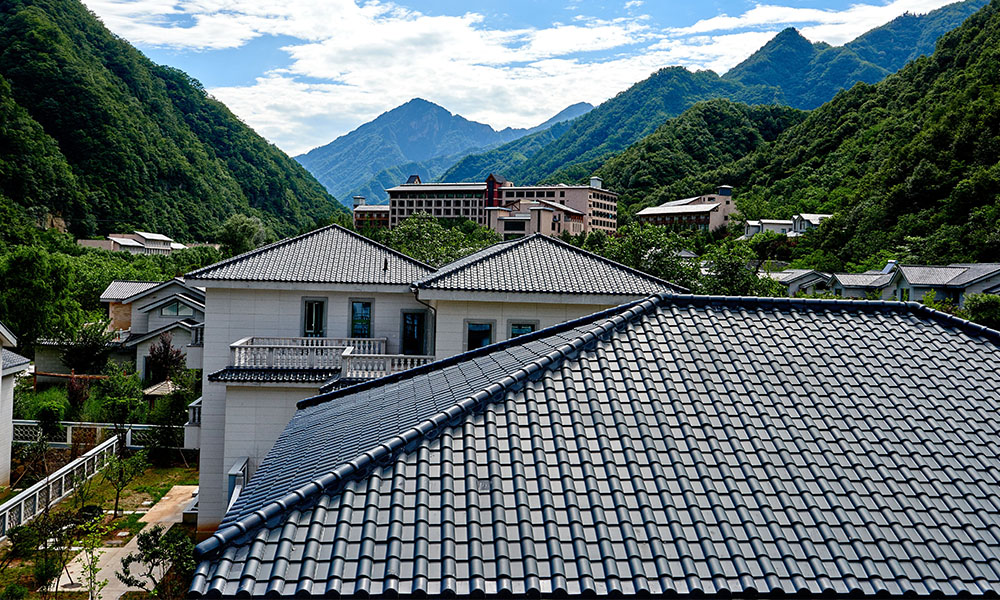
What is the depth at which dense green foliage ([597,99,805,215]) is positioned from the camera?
412 feet

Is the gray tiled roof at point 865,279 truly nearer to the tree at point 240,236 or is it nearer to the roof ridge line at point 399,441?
the roof ridge line at point 399,441

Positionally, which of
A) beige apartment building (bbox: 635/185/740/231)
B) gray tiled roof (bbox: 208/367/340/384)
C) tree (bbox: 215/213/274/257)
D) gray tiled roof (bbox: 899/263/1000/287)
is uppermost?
beige apartment building (bbox: 635/185/740/231)

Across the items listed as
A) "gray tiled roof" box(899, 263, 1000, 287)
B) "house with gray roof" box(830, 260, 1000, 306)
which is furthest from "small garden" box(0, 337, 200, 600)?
"gray tiled roof" box(899, 263, 1000, 287)

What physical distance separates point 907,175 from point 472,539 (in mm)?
77268

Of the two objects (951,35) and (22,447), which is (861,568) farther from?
(951,35)

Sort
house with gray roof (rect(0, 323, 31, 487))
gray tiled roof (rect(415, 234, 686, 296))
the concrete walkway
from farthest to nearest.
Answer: house with gray roof (rect(0, 323, 31, 487)) → gray tiled roof (rect(415, 234, 686, 296)) → the concrete walkway

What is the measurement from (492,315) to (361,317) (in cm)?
401

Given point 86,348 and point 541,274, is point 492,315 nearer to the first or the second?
point 541,274

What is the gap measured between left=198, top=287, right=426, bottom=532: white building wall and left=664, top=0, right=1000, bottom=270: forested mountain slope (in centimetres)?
5337

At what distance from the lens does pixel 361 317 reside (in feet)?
63.6

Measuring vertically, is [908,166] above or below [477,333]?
above

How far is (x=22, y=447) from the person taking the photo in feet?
72.2

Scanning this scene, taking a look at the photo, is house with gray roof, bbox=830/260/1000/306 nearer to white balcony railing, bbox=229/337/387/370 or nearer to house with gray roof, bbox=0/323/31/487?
white balcony railing, bbox=229/337/387/370

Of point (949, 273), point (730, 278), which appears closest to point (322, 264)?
point (730, 278)
